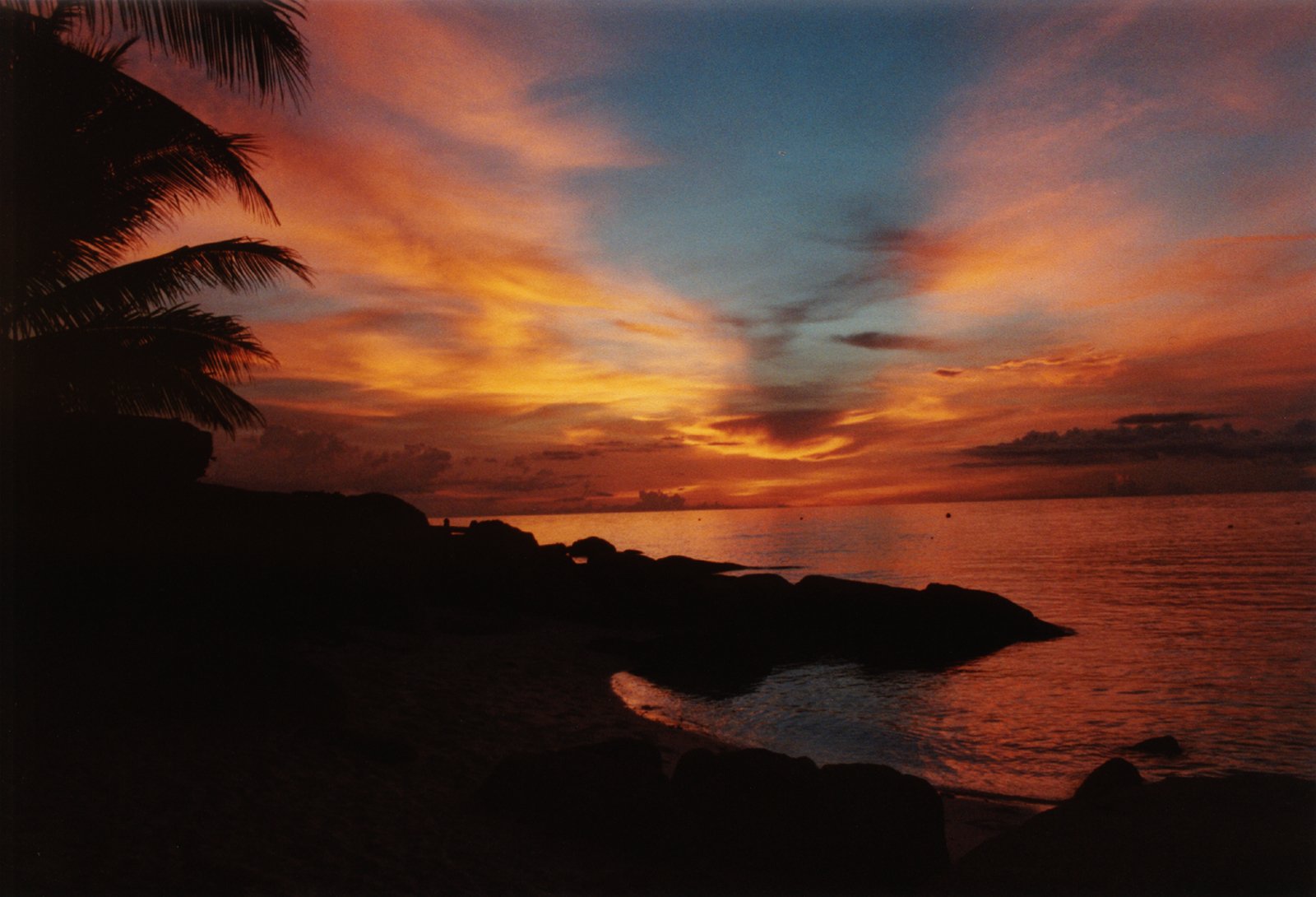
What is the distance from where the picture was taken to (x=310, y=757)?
24.1 ft

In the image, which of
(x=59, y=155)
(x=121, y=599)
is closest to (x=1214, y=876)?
(x=121, y=599)

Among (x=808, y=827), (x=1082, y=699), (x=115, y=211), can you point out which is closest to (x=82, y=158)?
(x=115, y=211)

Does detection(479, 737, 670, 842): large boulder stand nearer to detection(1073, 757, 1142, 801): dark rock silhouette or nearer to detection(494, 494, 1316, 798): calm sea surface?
detection(1073, 757, 1142, 801): dark rock silhouette

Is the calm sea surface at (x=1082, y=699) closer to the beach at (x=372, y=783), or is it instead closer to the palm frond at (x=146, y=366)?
the beach at (x=372, y=783)

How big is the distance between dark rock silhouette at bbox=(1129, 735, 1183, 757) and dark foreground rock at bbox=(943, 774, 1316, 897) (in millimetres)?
6033

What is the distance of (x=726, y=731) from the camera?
12.2 m

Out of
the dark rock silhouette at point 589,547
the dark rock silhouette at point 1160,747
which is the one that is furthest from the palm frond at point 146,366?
the dark rock silhouette at point 589,547

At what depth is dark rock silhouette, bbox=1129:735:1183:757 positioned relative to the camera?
425 inches

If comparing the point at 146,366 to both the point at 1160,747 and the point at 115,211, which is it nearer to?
the point at 115,211

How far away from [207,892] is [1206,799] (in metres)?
6.90

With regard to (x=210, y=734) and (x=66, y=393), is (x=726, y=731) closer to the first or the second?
(x=210, y=734)

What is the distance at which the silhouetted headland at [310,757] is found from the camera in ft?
18.0

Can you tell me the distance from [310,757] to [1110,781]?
7215 millimetres

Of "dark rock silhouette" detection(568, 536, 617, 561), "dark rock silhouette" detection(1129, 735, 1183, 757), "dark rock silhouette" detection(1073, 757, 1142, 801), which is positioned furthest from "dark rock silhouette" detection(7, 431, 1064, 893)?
"dark rock silhouette" detection(568, 536, 617, 561)
